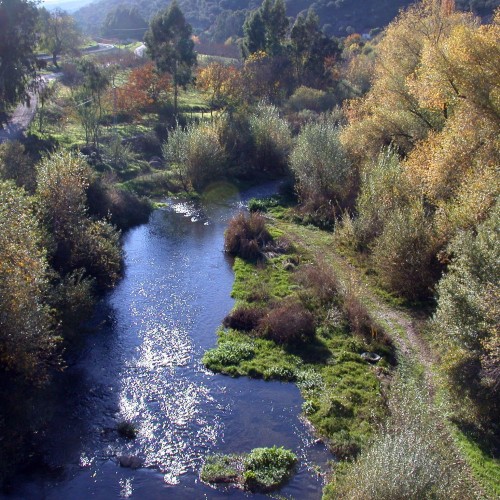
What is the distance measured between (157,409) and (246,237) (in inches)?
669

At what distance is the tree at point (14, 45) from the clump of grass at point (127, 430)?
117ft

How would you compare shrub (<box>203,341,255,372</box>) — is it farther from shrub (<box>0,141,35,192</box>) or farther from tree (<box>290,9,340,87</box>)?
tree (<box>290,9,340,87</box>)

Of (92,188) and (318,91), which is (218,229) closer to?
(92,188)

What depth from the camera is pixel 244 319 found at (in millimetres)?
26672

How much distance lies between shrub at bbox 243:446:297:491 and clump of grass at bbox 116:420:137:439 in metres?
3.92

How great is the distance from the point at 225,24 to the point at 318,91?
60287 millimetres

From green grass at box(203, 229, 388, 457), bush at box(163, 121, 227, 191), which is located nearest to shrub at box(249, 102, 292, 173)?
bush at box(163, 121, 227, 191)

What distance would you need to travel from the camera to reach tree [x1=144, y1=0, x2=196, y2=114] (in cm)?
6425

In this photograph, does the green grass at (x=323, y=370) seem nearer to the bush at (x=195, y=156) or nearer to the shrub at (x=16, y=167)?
the shrub at (x=16, y=167)

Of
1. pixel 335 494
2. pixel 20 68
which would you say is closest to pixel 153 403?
pixel 335 494

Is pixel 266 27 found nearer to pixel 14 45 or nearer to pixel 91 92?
pixel 91 92

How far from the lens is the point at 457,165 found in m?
27.9

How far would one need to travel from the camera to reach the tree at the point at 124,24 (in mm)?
123312

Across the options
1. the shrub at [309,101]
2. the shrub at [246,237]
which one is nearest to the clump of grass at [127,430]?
the shrub at [246,237]
